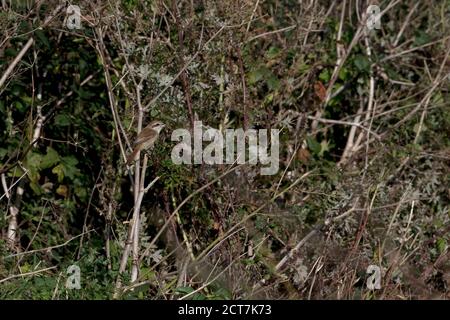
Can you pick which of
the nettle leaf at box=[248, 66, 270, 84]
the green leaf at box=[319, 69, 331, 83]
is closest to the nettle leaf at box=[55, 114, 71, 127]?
the nettle leaf at box=[248, 66, 270, 84]

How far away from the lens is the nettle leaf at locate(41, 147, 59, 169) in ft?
23.7

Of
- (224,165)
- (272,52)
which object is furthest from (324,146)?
(224,165)

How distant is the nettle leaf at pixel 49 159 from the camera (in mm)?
7215

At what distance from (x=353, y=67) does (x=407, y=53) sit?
1.73ft

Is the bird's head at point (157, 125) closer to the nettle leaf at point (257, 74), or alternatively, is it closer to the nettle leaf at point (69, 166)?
the nettle leaf at point (257, 74)

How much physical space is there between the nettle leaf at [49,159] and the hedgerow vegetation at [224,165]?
0.4 inches

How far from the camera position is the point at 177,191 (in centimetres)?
658

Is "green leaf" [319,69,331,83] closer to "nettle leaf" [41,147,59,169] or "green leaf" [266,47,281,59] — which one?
"green leaf" [266,47,281,59]

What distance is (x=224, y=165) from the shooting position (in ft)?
20.9

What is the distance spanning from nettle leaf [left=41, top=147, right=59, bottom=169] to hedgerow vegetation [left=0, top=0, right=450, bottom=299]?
10 mm

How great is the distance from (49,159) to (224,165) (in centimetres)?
147

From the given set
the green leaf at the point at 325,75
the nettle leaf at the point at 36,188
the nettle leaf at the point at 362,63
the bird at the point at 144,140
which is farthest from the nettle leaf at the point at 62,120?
the nettle leaf at the point at 362,63

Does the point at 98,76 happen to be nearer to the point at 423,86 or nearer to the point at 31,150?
the point at 31,150
